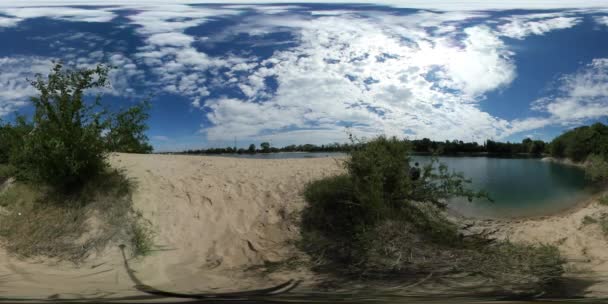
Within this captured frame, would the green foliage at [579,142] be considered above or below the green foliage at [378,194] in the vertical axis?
above

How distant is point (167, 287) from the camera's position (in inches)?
175

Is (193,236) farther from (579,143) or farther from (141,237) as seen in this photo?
(579,143)

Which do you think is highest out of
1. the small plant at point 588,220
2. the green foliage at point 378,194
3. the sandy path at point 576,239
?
the green foliage at point 378,194

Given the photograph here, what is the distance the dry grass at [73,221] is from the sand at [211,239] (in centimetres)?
22

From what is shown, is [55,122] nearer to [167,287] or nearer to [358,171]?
[167,287]

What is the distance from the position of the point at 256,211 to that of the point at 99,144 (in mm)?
3381

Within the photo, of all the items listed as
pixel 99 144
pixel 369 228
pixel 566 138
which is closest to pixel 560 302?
pixel 369 228

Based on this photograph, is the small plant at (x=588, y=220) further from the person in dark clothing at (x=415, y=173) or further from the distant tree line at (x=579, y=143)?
the distant tree line at (x=579, y=143)

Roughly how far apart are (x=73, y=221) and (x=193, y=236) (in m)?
2.18

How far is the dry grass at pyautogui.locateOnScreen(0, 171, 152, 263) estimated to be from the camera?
595 centimetres

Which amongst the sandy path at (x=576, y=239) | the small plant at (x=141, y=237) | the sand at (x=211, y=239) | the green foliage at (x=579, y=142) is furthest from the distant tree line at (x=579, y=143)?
the small plant at (x=141, y=237)

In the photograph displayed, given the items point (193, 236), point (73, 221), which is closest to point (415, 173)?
point (193, 236)

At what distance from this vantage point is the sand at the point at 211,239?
4.64m

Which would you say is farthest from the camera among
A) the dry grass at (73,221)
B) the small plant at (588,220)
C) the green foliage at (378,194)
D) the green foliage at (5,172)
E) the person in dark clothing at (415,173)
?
the green foliage at (5,172)
